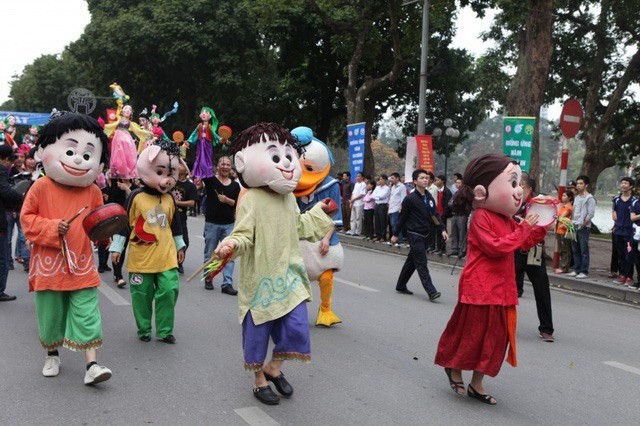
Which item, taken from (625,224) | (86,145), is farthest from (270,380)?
(625,224)

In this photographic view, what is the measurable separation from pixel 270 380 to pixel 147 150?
2.59m

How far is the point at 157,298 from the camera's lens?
6254mm

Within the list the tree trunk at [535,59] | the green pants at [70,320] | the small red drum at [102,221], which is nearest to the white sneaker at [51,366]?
the green pants at [70,320]

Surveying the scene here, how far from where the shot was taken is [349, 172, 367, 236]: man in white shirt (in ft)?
60.7

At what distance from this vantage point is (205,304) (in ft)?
27.1

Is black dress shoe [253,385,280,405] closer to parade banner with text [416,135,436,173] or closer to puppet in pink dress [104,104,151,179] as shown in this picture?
puppet in pink dress [104,104,151,179]

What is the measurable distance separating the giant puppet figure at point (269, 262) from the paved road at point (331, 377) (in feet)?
1.17

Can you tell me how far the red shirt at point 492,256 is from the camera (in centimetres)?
481

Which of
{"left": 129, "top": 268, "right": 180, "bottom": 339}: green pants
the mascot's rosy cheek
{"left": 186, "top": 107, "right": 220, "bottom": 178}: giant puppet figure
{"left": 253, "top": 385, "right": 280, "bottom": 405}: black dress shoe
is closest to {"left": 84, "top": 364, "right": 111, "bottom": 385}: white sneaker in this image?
{"left": 253, "top": 385, "right": 280, "bottom": 405}: black dress shoe

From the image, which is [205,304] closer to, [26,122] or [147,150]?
[147,150]

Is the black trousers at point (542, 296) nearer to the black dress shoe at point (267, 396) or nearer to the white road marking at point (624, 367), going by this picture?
the white road marking at point (624, 367)

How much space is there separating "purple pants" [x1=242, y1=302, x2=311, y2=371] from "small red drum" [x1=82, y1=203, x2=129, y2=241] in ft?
4.20

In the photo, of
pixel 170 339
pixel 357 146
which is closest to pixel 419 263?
pixel 170 339

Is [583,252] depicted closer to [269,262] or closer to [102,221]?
[269,262]
